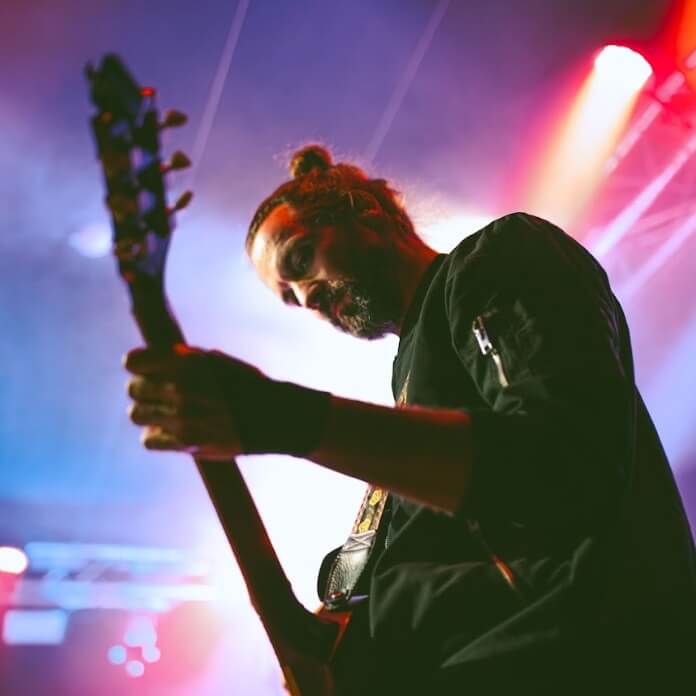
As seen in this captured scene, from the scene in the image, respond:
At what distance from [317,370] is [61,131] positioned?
143 inches

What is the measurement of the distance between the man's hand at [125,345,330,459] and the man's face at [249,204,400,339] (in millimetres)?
902

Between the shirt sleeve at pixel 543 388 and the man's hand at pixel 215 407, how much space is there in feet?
0.82

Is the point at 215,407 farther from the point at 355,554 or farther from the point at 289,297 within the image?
the point at 289,297

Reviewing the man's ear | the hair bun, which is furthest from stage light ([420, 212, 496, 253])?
the man's ear

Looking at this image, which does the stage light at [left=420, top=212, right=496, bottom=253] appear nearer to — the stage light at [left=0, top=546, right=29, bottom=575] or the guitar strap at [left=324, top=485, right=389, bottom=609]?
the guitar strap at [left=324, top=485, right=389, bottom=609]

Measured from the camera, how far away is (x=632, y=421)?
107cm

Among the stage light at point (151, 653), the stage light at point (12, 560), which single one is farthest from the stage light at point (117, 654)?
the stage light at point (12, 560)

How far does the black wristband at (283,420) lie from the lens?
36.4 inches

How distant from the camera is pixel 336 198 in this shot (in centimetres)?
200

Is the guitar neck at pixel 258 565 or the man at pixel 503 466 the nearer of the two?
the man at pixel 503 466

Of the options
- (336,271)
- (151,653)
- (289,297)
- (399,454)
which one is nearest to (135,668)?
(151,653)

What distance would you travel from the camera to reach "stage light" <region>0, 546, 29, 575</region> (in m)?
9.00

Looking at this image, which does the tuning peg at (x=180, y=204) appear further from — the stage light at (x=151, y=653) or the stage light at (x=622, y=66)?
the stage light at (x=151, y=653)

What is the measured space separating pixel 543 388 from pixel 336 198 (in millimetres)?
1141
